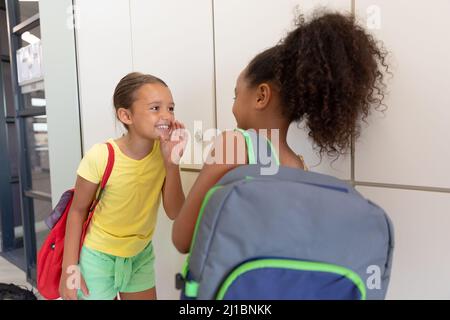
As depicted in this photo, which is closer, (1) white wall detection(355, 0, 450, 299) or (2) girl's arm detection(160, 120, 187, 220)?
(1) white wall detection(355, 0, 450, 299)

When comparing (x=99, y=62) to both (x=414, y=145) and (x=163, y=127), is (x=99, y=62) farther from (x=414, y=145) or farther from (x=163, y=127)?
(x=414, y=145)

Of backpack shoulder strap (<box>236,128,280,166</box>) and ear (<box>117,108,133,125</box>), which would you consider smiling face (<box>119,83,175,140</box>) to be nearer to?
ear (<box>117,108,133,125</box>)

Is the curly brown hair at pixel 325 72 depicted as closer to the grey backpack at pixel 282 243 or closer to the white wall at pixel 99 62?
the grey backpack at pixel 282 243

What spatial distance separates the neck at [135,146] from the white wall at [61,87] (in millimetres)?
651

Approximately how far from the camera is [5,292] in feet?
5.18

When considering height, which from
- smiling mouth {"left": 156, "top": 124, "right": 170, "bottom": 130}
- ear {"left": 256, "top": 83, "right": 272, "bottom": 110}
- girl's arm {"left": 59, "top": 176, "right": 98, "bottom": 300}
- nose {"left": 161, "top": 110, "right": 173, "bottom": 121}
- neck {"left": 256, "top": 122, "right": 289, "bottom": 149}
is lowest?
girl's arm {"left": 59, "top": 176, "right": 98, "bottom": 300}

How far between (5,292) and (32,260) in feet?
2.43

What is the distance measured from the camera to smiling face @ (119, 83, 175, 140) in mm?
935

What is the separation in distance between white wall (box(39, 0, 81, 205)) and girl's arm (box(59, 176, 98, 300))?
0.66 m

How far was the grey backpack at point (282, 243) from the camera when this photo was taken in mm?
504

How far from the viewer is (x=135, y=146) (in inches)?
39.6

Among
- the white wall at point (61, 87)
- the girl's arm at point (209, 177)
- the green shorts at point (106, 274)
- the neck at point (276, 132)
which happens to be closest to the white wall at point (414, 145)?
the neck at point (276, 132)

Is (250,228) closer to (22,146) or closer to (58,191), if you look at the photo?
(58,191)

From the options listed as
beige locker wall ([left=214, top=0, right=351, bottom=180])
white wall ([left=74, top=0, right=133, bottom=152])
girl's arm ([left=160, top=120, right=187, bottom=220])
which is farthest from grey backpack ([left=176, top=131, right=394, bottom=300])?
white wall ([left=74, top=0, right=133, bottom=152])
